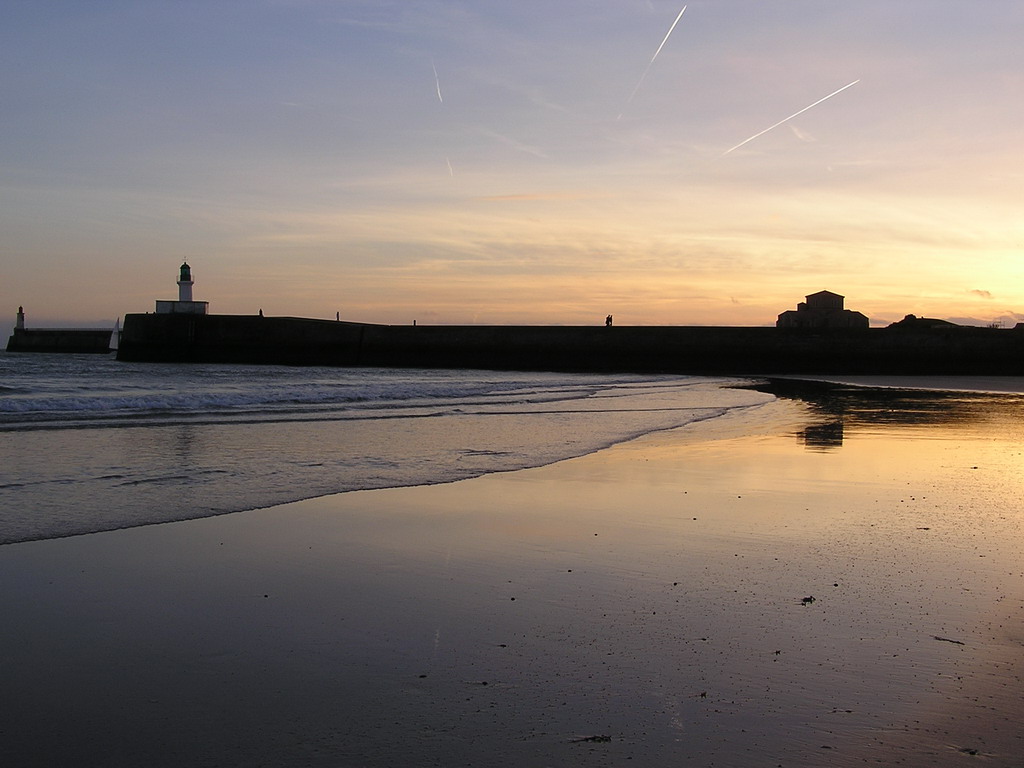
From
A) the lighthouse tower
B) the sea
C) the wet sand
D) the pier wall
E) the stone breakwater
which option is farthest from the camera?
the pier wall

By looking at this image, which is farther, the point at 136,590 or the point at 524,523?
the point at 524,523

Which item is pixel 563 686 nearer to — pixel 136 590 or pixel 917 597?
pixel 917 597

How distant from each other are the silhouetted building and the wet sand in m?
44.1

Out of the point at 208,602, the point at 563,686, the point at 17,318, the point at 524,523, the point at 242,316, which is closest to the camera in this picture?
the point at 563,686

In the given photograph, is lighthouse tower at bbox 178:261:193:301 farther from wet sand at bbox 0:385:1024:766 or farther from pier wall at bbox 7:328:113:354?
wet sand at bbox 0:385:1024:766

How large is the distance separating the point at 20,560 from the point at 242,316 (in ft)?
123

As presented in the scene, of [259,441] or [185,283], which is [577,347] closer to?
[185,283]

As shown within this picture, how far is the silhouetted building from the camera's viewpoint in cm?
5000

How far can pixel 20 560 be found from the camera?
4145mm

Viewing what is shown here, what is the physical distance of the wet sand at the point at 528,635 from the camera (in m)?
2.29

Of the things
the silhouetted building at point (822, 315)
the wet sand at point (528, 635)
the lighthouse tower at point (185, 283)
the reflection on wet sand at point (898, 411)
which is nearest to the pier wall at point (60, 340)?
the lighthouse tower at point (185, 283)

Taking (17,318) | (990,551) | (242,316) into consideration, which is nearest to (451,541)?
(990,551)

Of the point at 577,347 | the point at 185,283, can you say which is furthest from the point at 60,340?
the point at 577,347

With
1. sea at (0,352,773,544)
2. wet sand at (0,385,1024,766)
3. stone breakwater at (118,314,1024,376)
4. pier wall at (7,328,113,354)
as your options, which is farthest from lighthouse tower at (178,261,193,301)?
wet sand at (0,385,1024,766)
